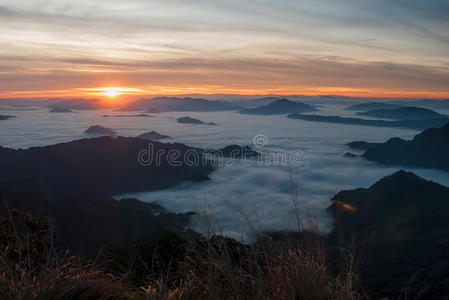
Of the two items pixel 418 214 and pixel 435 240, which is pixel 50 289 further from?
pixel 418 214

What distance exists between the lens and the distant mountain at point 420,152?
A: 102 meters

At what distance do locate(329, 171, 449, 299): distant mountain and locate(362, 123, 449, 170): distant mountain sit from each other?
5828 cm

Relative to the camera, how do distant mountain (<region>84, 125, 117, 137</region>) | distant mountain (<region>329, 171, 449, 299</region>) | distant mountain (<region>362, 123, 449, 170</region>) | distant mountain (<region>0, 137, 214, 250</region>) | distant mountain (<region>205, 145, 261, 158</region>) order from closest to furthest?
distant mountain (<region>329, 171, 449, 299</region>)
distant mountain (<region>0, 137, 214, 250</region>)
distant mountain (<region>362, 123, 449, 170</region>)
distant mountain (<region>205, 145, 261, 158</region>)
distant mountain (<region>84, 125, 117, 137</region>)

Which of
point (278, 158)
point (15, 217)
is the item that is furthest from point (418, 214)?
point (278, 158)

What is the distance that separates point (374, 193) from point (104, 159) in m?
60.0

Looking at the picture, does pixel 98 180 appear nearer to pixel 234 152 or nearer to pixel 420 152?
pixel 234 152

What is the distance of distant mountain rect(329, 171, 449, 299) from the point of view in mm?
23009

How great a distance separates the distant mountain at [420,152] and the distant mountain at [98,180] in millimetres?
55369

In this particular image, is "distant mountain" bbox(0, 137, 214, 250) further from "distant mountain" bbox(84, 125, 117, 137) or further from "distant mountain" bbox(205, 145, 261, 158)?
"distant mountain" bbox(84, 125, 117, 137)

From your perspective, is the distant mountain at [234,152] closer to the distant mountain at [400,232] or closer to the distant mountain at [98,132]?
the distant mountain at [98,132]

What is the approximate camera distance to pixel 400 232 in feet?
124

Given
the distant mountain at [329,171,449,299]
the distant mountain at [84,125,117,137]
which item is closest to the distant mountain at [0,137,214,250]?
the distant mountain at [329,171,449,299]

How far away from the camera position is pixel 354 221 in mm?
47250

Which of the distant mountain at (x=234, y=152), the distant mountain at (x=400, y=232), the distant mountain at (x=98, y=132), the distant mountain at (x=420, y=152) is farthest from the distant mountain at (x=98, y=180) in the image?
the distant mountain at (x=98, y=132)
